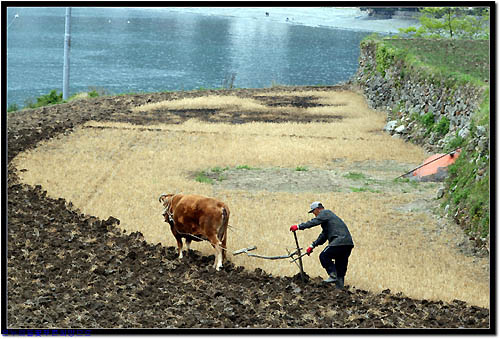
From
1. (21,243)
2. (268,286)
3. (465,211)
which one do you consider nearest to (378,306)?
(268,286)

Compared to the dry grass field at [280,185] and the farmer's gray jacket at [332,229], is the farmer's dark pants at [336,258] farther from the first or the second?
the dry grass field at [280,185]

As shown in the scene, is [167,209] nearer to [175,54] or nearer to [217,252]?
[217,252]

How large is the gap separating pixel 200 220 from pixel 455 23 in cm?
5135

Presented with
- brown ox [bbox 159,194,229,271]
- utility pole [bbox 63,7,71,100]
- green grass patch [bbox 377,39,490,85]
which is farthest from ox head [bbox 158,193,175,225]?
utility pole [bbox 63,7,71,100]

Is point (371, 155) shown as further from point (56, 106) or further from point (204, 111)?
point (56, 106)

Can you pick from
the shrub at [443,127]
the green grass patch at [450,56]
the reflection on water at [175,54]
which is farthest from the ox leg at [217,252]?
the reflection on water at [175,54]

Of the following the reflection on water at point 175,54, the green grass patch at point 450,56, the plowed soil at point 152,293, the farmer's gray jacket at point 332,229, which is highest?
the green grass patch at point 450,56

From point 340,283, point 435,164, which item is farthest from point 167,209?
point 435,164

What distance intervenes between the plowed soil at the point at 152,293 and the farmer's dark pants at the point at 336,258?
40cm

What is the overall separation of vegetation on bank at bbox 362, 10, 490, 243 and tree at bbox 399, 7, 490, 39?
0.13m

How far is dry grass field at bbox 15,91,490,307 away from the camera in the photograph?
1580 centimetres

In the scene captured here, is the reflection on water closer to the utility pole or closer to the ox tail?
the utility pole

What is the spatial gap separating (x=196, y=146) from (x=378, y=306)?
17.1m

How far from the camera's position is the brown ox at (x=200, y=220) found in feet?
50.4
